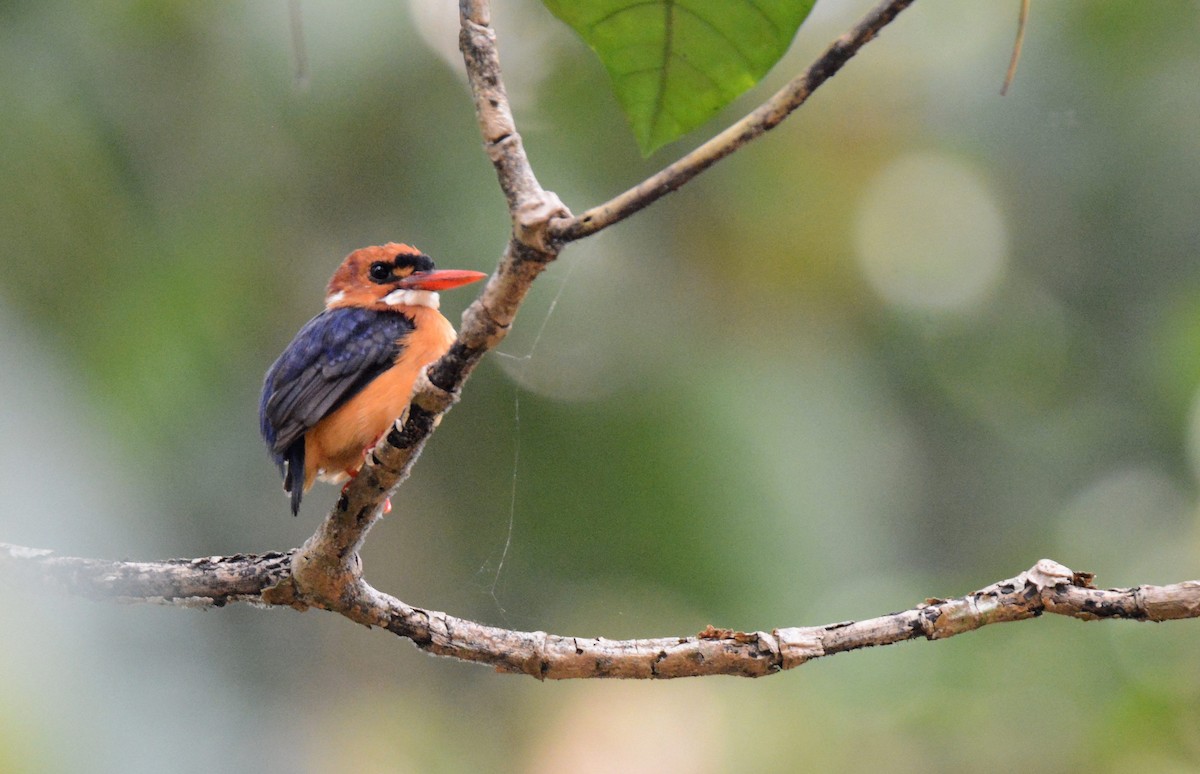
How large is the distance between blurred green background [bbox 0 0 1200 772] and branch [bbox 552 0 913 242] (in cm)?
260

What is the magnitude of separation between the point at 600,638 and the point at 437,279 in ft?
4.77

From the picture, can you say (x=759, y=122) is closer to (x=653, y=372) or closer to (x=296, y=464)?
(x=296, y=464)

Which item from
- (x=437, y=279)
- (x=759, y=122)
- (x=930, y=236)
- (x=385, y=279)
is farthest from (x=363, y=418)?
(x=930, y=236)

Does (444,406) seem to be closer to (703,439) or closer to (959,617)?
(959,617)

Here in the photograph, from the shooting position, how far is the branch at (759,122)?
1252 mm

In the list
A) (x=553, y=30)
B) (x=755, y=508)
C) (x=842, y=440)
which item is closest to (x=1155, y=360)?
(x=842, y=440)

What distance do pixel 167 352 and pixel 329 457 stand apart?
194 centimetres

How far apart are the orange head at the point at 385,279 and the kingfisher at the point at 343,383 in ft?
0.18

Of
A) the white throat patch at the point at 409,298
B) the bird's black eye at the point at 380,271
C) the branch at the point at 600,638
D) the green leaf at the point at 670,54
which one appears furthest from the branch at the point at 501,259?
the bird's black eye at the point at 380,271

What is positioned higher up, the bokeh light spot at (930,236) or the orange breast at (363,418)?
the bokeh light spot at (930,236)

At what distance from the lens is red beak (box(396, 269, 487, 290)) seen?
299 centimetres

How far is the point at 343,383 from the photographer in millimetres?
3076

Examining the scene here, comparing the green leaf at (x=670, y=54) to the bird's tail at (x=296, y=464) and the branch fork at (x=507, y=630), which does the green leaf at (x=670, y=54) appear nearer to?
the branch fork at (x=507, y=630)

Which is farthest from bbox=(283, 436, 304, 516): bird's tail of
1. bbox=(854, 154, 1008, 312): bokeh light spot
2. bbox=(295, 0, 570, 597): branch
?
bbox=(854, 154, 1008, 312): bokeh light spot
